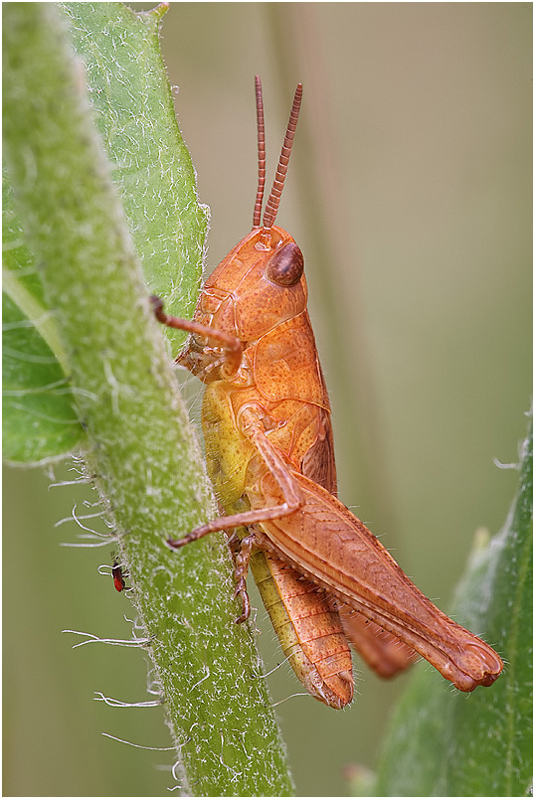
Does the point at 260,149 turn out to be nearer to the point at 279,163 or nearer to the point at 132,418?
the point at 279,163

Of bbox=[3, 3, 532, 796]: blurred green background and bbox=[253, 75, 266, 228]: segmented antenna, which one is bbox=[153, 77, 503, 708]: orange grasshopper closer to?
bbox=[253, 75, 266, 228]: segmented antenna

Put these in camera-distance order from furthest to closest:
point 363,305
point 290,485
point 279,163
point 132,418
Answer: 1. point 363,305
2. point 279,163
3. point 290,485
4. point 132,418

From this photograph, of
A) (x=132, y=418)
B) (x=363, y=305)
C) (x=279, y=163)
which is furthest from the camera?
(x=363, y=305)

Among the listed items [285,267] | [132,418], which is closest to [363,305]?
[285,267]

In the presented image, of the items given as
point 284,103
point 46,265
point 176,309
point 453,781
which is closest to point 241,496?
A: point 176,309

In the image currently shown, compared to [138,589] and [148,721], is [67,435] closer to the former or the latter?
[138,589]

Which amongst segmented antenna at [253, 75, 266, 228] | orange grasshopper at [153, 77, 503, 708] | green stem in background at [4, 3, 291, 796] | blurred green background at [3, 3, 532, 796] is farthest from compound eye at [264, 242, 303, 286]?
green stem in background at [4, 3, 291, 796]
